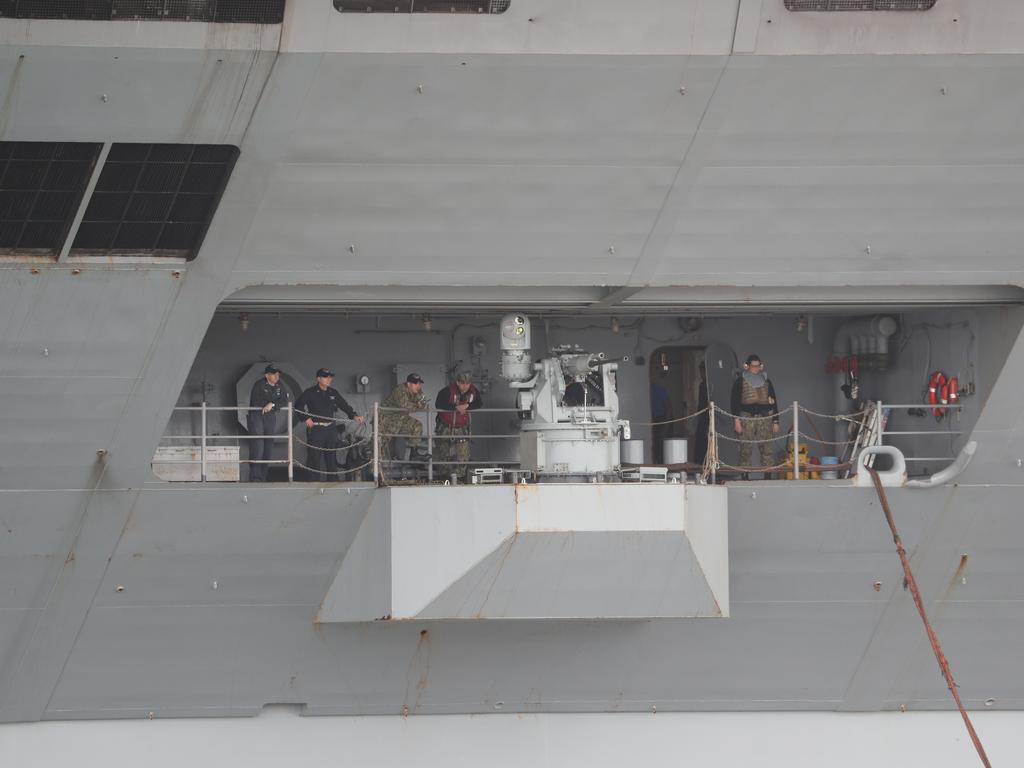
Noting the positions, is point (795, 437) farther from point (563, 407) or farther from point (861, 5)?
point (861, 5)

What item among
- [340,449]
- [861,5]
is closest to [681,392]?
[340,449]

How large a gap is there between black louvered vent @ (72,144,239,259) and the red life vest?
266cm

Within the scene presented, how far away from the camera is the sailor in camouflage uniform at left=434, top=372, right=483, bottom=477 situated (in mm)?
11234

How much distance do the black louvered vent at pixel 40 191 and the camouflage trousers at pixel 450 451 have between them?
3341 millimetres

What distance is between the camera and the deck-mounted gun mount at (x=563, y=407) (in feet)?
A: 32.9

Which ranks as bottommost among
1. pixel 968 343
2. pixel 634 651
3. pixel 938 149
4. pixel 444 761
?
pixel 444 761

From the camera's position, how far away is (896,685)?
10930mm

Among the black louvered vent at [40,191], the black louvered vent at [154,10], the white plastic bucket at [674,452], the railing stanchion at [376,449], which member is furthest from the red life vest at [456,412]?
the black louvered vent at [154,10]

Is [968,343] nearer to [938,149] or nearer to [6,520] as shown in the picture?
[938,149]

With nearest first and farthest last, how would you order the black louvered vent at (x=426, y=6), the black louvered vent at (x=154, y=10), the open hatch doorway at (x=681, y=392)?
the black louvered vent at (x=154, y=10), the black louvered vent at (x=426, y=6), the open hatch doorway at (x=681, y=392)

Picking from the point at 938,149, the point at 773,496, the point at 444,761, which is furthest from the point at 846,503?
the point at 444,761

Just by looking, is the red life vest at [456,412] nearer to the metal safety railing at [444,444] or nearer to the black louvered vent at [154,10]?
the metal safety railing at [444,444]

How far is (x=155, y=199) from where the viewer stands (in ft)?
30.5

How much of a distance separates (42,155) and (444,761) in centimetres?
525
